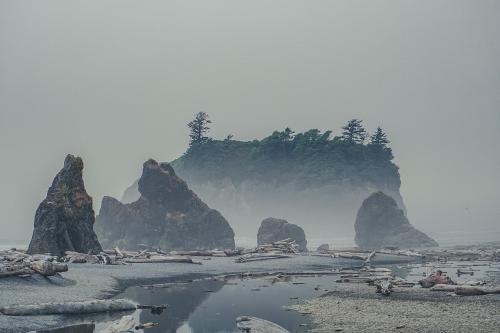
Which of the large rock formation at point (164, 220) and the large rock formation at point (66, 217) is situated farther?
the large rock formation at point (164, 220)

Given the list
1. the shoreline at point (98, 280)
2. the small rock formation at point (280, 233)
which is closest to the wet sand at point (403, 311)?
the shoreline at point (98, 280)

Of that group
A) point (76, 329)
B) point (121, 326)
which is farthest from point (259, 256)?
point (121, 326)

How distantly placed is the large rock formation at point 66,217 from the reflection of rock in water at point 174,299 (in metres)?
18.0

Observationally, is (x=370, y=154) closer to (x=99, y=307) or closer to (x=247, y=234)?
(x=247, y=234)

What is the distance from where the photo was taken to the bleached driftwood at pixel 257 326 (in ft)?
53.6

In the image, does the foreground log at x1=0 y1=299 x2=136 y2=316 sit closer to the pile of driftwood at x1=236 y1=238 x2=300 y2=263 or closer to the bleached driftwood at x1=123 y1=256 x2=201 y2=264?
the bleached driftwood at x1=123 y1=256 x2=201 y2=264

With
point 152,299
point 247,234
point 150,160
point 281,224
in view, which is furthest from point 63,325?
point 247,234

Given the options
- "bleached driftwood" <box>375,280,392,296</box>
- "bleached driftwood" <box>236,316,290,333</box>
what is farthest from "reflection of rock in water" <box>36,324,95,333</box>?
"bleached driftwood" <box>375,280,392,296</box>

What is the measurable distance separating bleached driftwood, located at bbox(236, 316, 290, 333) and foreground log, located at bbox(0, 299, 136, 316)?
6829mm

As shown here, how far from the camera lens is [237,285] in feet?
105

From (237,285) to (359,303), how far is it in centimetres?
1088

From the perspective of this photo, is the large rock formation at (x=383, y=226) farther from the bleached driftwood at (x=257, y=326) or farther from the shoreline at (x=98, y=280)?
the bleached driftwood at (x=257, y=326)

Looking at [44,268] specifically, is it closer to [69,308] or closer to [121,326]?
[69,308]

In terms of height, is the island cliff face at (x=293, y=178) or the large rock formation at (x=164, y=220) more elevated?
the island cliff face at (x=293, y=178)
